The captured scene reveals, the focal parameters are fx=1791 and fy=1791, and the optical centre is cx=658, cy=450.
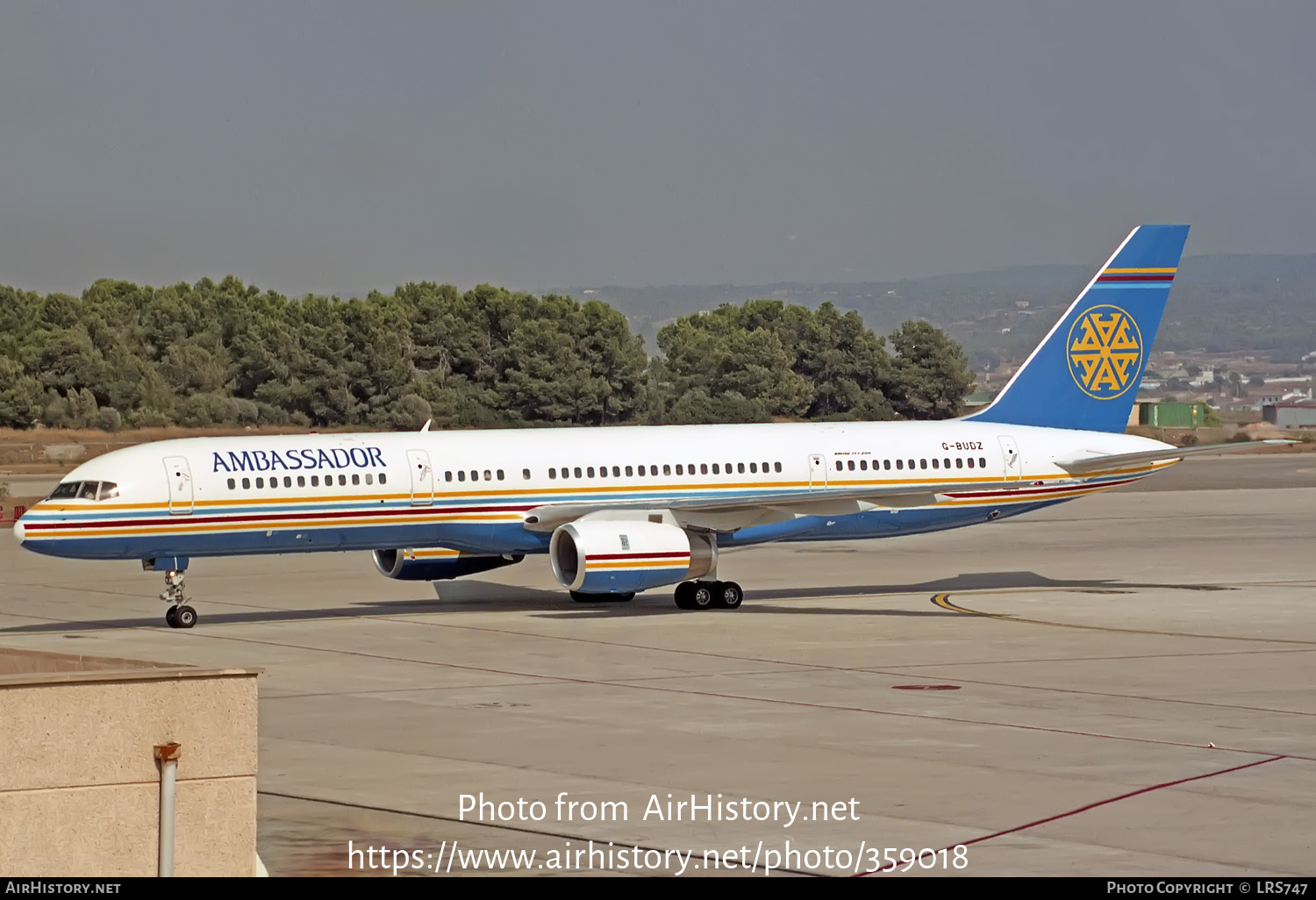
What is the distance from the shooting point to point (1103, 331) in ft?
134

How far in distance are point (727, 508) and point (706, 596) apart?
201cm

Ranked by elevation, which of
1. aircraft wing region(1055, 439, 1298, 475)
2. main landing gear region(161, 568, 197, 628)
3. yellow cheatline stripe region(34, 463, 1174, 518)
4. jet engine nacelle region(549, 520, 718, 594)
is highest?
aircraft wing region(1055, 439, 1298, 475)

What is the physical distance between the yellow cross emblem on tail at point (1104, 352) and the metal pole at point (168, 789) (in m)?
31.7

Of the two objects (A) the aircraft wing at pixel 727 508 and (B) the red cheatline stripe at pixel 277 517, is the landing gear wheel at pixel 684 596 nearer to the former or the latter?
(A) the aircraft wing at pixel 727 508

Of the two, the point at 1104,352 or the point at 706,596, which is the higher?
the point at 1104,352

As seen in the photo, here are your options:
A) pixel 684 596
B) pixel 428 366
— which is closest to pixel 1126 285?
pixel 684 596

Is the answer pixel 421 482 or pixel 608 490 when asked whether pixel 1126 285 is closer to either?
pixel 608 490

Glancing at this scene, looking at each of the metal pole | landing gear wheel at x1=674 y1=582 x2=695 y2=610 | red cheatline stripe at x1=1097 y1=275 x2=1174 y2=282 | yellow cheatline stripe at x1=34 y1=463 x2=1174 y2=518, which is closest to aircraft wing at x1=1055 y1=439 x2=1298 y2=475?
→ yellow cheatline stripe at x1=34 y1=463 x2=1174 y2=518

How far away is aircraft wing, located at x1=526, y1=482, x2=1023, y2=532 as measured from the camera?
3478 centimetres

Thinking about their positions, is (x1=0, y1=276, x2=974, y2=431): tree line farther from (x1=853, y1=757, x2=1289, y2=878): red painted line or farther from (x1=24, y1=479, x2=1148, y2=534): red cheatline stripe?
(x1=853, y1=757, x2=1289, y2=878): red painted line

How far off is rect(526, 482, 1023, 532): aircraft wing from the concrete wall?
74.1 feet

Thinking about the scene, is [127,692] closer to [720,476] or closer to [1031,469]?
[720,476]

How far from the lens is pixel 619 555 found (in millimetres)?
33031

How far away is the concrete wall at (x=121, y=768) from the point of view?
444 inches
